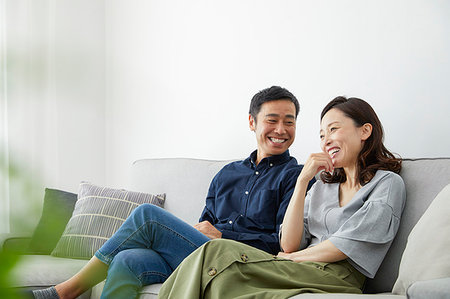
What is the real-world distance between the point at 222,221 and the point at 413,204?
0.86 meters

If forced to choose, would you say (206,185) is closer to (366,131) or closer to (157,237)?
(157,237)

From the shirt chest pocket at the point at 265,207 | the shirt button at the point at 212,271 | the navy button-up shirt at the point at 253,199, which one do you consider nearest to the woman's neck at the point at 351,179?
the navy button-up shirt at the point at 253,199

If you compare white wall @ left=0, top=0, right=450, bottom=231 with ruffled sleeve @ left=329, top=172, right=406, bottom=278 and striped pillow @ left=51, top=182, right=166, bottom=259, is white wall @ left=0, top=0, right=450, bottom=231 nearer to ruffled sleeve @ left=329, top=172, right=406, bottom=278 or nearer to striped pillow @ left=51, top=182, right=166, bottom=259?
striped pillow @ left=51, top=182, right=166, bottom=259

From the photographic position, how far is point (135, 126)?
3820 mm

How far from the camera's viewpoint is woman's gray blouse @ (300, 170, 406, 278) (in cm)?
170

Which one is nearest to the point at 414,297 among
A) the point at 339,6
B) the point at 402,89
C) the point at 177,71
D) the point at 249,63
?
the point at 402,89

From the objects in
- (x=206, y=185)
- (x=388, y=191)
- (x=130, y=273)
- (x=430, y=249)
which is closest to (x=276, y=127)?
(x=206, y=185)

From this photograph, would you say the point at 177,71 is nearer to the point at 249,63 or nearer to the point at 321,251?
the point at 249,63

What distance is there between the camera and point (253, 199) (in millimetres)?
2287

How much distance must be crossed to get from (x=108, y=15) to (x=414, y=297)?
356 centimetres

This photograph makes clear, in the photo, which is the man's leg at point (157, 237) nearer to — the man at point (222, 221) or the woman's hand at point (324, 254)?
the man at point (222, 221)

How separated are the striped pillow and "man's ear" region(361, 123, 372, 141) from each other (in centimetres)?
117

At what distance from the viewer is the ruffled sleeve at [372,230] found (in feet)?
5.57

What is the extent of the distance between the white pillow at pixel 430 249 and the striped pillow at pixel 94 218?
1.49 meters
